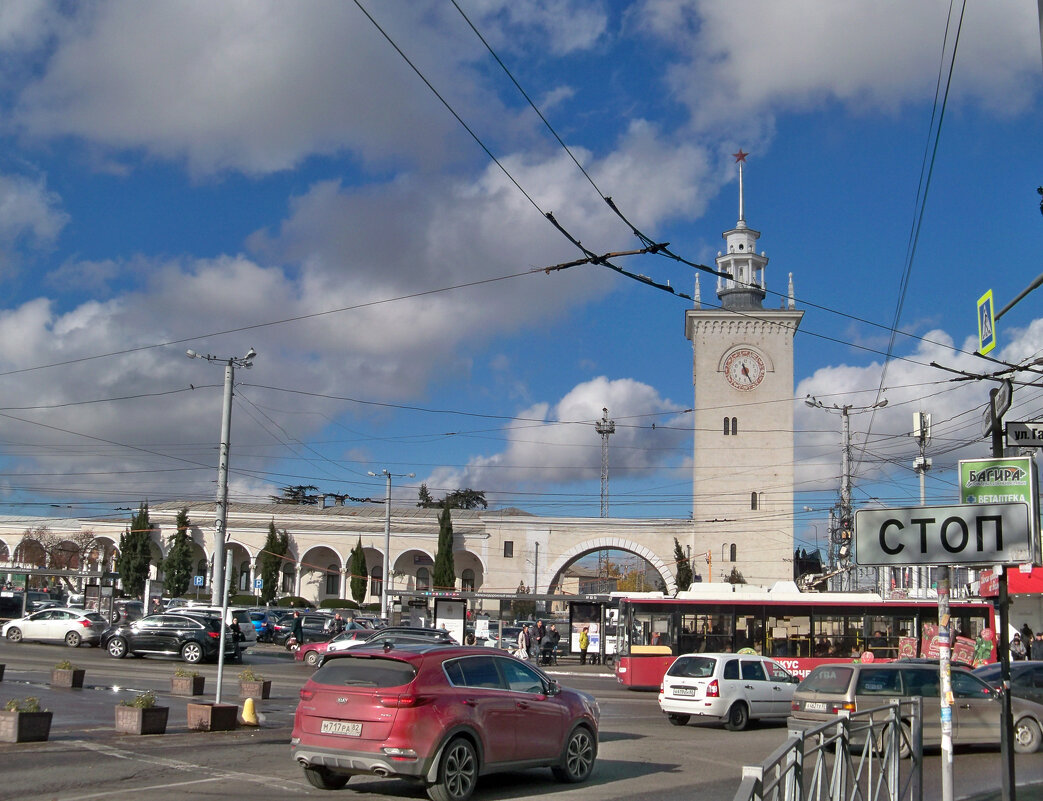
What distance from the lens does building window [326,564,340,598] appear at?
257 feet

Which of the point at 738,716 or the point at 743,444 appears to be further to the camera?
the point at 743,444

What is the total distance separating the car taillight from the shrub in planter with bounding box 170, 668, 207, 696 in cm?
1237

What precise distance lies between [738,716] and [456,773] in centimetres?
1107

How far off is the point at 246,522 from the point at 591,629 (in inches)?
1507

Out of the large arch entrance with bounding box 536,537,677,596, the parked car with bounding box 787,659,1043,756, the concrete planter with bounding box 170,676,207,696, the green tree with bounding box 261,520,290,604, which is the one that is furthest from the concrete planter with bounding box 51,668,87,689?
the large arch entrance with bounding box 536,537,677,596

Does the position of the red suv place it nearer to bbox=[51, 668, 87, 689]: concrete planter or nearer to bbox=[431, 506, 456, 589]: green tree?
bbox=[51, 668, 87, 689]: concrete planter

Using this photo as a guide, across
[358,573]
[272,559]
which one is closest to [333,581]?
[358,573]

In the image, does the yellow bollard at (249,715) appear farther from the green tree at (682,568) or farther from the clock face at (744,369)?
the clock face at (744,369)

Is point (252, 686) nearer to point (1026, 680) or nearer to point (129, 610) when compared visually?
point (1026, 680)

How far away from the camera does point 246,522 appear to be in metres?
78.4

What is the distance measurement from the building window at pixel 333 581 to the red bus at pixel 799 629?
50.1 meters

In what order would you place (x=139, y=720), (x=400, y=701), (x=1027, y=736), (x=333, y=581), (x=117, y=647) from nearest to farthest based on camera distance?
(x=400, y=701)
(x=139, y=720)
(x=1027, y=736)
(x=117, y=647)
(x=333, y=581)

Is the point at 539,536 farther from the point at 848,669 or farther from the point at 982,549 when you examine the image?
the point at 982,549

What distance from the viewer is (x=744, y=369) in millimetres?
72938
